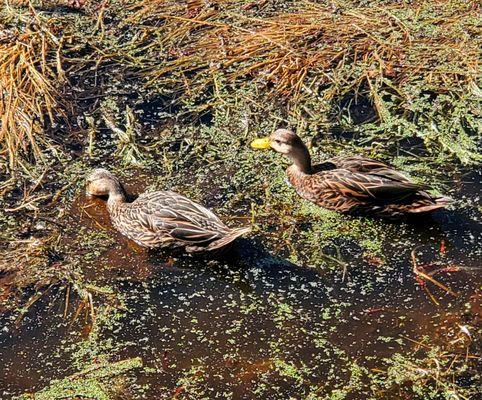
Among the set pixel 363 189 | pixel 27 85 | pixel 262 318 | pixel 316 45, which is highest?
pixel 27 85

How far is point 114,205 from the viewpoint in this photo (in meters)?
7.15

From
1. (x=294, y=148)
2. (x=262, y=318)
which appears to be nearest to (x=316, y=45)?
(x=294, y=148)

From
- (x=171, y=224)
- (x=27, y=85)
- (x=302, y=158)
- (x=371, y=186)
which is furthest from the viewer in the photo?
(x=27, y=85)

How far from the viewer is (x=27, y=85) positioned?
855 centimetres

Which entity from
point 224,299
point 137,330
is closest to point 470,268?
point 224,299

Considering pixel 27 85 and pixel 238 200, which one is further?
pixel 27 85

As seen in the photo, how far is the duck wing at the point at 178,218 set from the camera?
652cm

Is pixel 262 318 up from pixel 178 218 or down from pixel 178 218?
down

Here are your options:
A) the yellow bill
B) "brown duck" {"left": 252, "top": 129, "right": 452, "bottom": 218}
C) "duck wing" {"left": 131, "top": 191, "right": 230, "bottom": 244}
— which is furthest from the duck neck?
"duck wing" {"left": 131, "top": 191, "right": 230, "bottom": 244}

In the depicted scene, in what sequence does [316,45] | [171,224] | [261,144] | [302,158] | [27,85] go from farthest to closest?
[316,45]
[27,85]
[261,144]
[302,158]
[171,224]

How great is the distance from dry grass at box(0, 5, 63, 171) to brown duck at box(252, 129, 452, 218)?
2186 mm

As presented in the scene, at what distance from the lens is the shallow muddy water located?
563 cm

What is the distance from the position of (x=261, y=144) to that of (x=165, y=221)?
1.34 m

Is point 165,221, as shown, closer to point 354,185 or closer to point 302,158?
point 302,158
